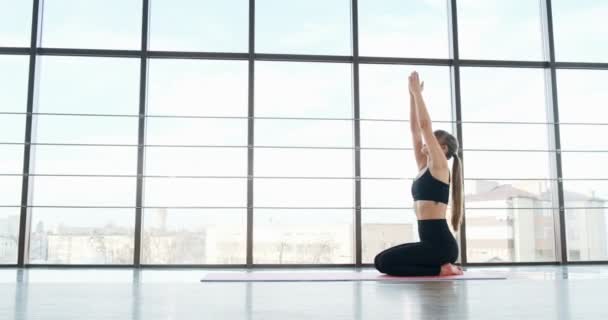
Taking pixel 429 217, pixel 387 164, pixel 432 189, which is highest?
pixel 387 164

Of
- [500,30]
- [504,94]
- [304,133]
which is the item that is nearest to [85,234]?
[304,133]

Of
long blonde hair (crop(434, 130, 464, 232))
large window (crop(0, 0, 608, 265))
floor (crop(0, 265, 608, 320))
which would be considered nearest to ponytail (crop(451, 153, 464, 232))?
long blonde hair (crop(434, 130, 464, 232))

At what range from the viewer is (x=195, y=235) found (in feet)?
13.2

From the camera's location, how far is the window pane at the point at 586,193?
4293mm

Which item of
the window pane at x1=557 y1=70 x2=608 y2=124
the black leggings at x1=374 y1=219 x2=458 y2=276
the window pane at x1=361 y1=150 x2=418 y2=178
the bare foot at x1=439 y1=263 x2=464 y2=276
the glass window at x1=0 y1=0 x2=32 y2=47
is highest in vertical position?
the glass window at x1=0 y1=0 x2=32 y2=47

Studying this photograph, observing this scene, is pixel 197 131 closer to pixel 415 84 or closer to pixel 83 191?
pixel 83 191

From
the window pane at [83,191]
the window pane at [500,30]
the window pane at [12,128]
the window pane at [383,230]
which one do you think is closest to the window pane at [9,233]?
the window pane at [83,191]

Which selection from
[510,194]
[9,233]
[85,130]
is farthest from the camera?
[510,194]

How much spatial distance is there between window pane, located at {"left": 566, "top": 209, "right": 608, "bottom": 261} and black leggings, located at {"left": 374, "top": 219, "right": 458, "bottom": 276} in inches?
83.1

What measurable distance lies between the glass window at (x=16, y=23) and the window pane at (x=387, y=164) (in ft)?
8.65

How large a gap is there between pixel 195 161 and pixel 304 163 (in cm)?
79

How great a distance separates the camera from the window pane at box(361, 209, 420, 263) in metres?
4.07

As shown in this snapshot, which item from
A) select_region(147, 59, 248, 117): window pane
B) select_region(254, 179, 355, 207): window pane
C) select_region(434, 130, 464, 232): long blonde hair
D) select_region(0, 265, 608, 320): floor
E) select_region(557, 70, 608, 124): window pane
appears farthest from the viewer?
select_region(557, 70, 608, 124): window pane

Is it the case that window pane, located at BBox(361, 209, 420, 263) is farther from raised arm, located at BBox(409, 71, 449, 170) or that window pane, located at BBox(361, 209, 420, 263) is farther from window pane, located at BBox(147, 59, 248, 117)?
raised arm, located at BBox(409, 71, 449, 170)
